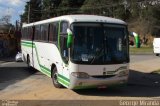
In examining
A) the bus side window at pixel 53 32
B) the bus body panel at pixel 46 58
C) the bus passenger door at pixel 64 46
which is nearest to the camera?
the bus passenger door at pixel 64 46

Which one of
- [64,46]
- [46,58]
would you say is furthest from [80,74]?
Result: [46,58]

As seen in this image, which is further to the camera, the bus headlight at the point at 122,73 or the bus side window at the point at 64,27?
the bus side window at the point at 64,27

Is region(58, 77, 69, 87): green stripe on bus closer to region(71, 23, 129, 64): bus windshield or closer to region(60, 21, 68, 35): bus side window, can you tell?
region(71, 23, 129, 64): bus windshield

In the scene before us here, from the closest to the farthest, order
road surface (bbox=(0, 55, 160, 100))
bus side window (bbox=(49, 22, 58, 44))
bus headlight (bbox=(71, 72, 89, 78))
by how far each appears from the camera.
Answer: road surface (bbox=(0, 55, 160, 100)) < bus headlight (bbox=(71, 72, 89, 78)) < bus side window (bbox=(49, 22, 58, 44))

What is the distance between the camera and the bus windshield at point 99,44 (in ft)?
50.1

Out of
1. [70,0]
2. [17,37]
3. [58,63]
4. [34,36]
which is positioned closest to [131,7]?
[70,0]

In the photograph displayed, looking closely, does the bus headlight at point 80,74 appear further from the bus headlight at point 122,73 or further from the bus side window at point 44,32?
the bus side window at point 44,32

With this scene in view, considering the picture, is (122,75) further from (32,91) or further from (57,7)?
(57,7)

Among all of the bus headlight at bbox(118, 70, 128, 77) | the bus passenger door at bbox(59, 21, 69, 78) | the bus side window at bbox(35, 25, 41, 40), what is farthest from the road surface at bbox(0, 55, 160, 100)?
the bus side window at bbox(35, 25, 41, 40)

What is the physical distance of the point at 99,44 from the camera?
1562 centimetres

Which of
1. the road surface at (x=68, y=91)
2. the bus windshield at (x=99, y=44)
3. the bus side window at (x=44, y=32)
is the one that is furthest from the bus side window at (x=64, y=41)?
the bus side window at (x=44, y=32)

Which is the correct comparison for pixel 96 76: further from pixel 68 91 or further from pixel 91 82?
pixel 68 91

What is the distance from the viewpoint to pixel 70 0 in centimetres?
9844

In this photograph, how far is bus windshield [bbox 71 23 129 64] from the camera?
1527 centimetres
